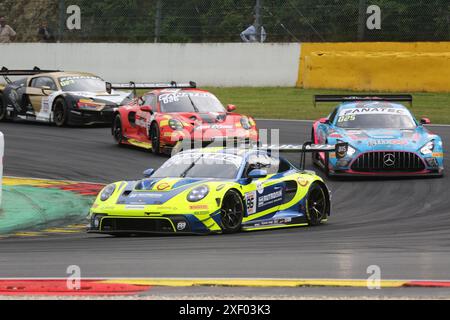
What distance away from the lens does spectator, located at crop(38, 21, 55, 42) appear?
32719 millimetres

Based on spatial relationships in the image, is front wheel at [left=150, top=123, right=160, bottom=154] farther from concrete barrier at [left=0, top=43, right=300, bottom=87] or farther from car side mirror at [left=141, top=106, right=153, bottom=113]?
concrete barrier at [left=0, top=43, right=300, bottom=87]

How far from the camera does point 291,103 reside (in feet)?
90.8

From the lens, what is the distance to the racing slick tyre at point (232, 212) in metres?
12.8

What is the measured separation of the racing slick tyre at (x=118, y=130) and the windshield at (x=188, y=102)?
1.13m

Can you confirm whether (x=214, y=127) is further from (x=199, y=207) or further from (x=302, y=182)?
(x=199, y=207)

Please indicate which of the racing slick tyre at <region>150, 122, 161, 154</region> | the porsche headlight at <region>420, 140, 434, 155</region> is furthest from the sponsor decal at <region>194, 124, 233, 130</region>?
the porsche headlight at <region>420, 140, 434, 155</region>

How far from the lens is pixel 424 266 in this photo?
31.2 ft

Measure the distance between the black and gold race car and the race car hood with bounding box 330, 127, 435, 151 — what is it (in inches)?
295

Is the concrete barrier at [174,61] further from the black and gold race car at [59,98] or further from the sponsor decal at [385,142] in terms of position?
the sponsor decal at [385,142]

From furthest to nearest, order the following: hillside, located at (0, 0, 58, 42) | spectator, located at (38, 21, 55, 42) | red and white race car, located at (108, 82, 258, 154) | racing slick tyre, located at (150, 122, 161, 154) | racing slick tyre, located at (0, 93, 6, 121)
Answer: hillside, located at (0, 0, 58, 42) → spectator, located at (38, 21, 55, 42) → racing slick tyre, located at (0, 93, 6, 121) → racing slick tyre, located at (150, 122, 161, 154) → red and white race car, located at (108, 82, 258, 154)

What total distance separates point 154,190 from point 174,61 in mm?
18006

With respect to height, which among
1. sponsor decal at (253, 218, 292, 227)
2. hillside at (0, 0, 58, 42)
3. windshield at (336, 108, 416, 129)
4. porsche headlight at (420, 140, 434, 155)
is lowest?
sponsor decal at (253, 218, 292, 227)
